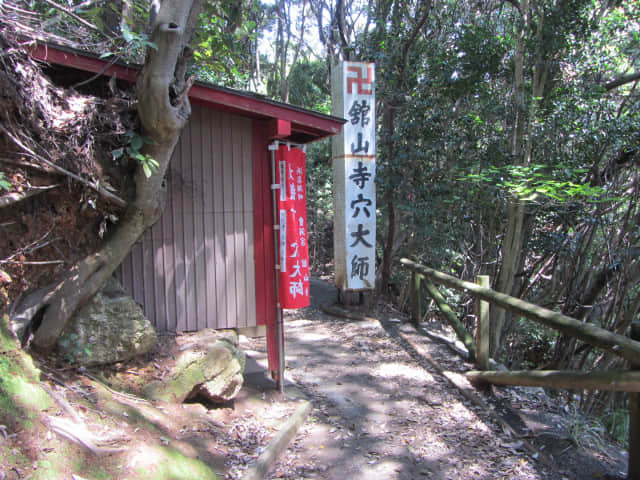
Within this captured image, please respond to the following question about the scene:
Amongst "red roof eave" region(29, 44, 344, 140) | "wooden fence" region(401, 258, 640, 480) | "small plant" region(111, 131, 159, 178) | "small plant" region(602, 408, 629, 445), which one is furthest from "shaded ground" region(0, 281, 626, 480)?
"small plant" region(602, 408, 629, 445)

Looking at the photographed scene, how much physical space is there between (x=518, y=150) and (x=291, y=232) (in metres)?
4.73

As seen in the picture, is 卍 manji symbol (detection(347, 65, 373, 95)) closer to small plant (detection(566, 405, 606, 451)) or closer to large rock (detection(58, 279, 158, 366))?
large rock (detection(58, 279, 158, 366))

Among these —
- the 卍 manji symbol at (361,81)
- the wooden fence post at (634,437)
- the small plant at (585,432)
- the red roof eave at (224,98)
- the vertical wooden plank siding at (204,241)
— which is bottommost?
the small plant at (585,432)

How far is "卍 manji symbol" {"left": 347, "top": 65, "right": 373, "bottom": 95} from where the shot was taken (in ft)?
24.5

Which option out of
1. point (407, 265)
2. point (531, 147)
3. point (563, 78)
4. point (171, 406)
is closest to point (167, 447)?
point (171, 406)

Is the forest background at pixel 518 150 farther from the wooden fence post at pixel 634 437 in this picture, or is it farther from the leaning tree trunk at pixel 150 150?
the wooden fence post at pixel 634 437

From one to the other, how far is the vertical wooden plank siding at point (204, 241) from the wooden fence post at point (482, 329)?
8.06 feet

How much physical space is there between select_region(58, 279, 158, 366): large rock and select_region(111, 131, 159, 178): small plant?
1.13 meters

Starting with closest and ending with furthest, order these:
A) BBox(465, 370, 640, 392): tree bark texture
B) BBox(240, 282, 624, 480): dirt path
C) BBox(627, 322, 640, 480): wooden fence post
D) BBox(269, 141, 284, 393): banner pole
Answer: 1. BBox(465, 370, 640, 392): tree bark texture
2. BBox(627, 322, 640, 480): wooden fence post
3. BBox(240, 282, 624, 480): dirt path
4. BBox(269, 141, 284, 393): banner pole

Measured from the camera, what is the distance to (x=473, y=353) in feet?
17.9

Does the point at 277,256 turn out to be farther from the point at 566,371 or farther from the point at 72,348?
the point at 566,371

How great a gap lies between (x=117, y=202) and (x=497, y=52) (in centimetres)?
669

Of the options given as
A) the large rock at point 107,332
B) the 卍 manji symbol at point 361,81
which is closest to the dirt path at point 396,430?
the large rock at point 107,332

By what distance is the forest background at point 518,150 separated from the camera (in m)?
6.61
